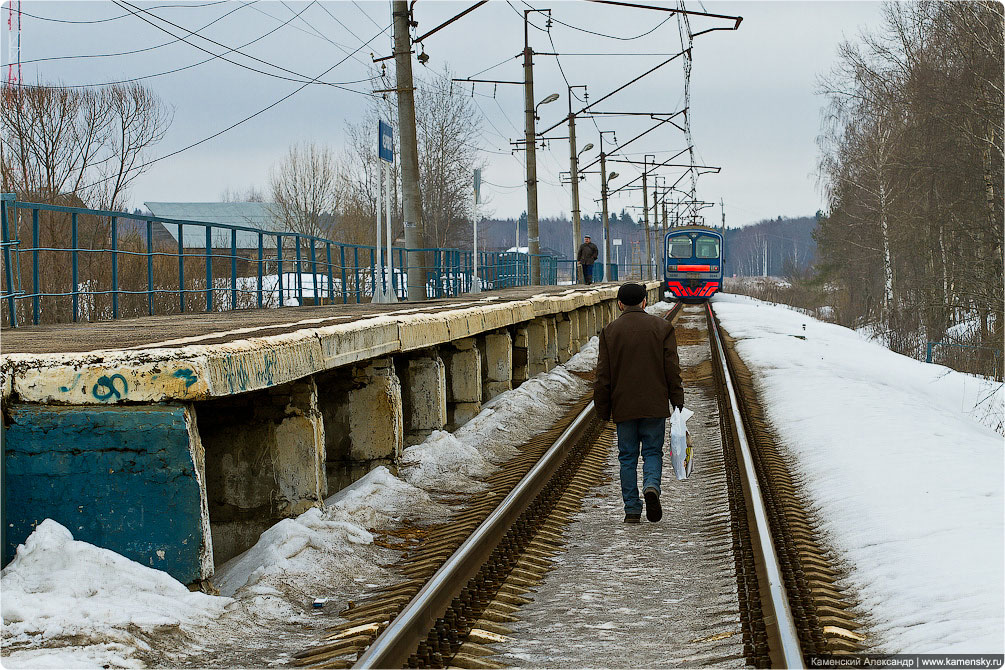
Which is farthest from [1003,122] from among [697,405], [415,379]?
[415,379]

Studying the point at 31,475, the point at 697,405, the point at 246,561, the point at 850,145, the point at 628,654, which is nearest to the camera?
the point at 628,654

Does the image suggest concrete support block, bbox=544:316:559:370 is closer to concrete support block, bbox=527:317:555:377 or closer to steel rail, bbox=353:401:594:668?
concrete support block, bbox=527:317:555:377

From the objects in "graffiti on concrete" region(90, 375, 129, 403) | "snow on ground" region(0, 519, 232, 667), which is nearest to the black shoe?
"snow on ground" region(0, 519, 232, 667)

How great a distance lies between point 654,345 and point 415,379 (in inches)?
161

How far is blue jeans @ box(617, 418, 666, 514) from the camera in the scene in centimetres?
798

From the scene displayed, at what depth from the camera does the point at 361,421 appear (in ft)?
31.6

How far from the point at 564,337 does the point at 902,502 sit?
14.1 m

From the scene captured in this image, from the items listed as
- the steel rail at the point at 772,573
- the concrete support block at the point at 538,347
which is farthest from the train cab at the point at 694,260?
the steel rail at the point at 772,573

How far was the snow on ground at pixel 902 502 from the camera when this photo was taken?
209 inches

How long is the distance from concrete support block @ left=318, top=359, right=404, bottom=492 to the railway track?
1.03 meters

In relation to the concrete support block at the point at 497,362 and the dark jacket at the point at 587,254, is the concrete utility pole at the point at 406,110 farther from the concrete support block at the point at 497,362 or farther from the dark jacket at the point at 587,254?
the dark jacket at the point at 587,254

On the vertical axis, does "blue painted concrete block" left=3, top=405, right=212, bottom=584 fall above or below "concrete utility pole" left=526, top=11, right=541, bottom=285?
below

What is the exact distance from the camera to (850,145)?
185 ft

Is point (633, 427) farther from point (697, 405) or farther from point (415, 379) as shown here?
point (697, 405)
